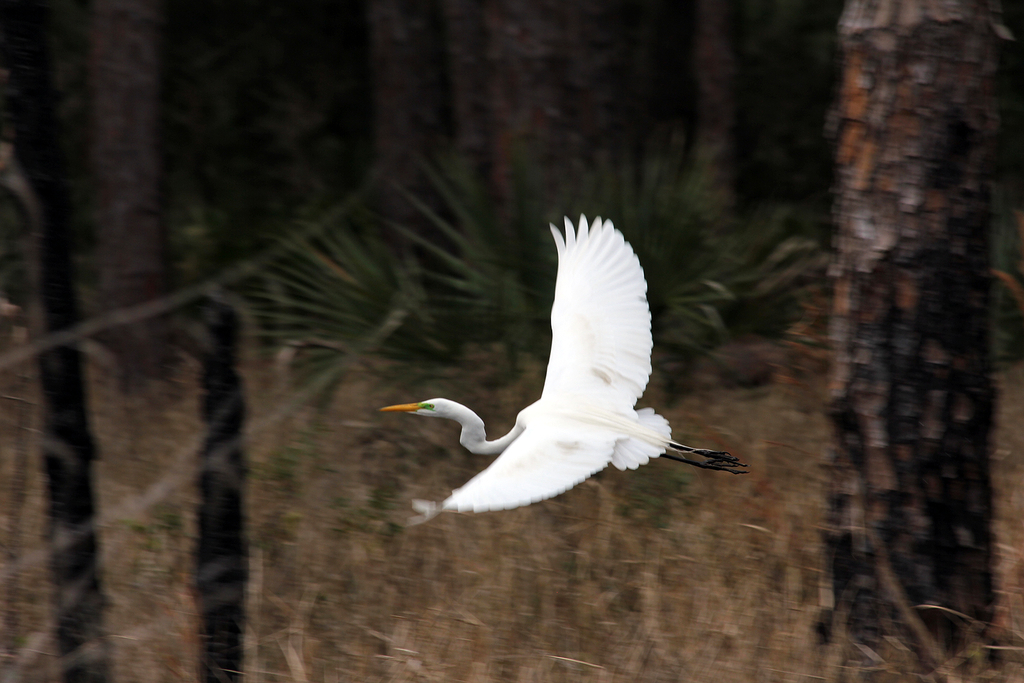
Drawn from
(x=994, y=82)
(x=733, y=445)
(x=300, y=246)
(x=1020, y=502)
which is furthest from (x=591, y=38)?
(x=1020, y=502)

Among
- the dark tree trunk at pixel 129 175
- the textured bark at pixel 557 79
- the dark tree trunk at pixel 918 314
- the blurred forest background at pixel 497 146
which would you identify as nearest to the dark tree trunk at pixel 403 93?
the blurred forest background at pixel 497 146

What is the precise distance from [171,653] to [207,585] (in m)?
0.66

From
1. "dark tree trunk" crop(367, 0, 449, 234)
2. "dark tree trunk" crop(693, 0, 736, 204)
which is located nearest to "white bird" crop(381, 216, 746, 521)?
"dark tree trunk" crop(367, 0, 449, 234)

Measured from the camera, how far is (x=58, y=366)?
250 cm

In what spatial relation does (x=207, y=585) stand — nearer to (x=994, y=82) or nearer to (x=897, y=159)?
(x=897, y=159)

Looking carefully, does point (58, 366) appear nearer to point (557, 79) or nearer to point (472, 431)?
point (472, 431)

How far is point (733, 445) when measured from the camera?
4.39m

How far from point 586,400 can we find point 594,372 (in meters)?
0.17

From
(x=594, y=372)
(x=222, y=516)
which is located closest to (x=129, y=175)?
(x=222, y=516)

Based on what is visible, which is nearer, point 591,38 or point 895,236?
point 895,236

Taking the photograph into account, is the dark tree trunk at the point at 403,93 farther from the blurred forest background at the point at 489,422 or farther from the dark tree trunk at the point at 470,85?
the dark tree trunk at the point at 470,85

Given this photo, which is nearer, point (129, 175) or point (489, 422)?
point (489, 422)

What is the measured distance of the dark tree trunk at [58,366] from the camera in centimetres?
242

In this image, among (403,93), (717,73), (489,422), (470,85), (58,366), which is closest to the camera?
(58,366)
